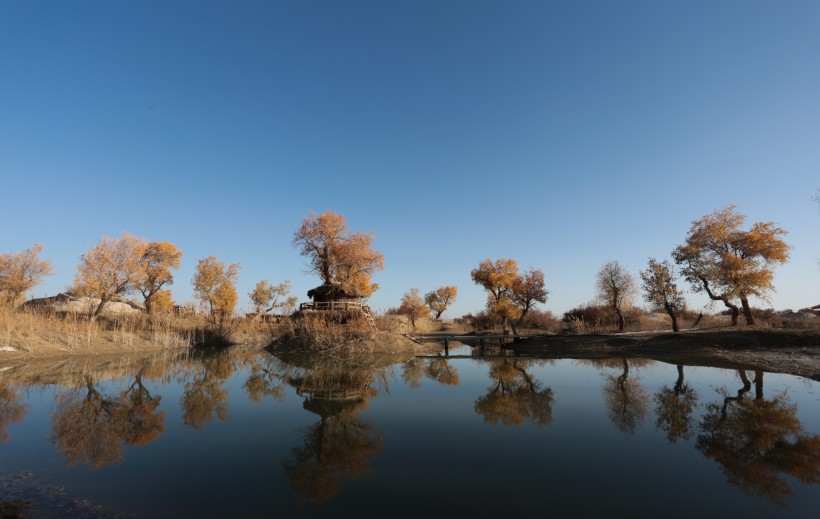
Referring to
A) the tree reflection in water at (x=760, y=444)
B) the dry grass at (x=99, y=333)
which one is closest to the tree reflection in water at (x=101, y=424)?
the tree reflection in water at (x=760, y=444)

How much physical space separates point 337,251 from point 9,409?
3222 cm

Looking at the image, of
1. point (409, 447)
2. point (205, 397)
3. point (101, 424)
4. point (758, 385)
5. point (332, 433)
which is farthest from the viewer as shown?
point (758, 385)

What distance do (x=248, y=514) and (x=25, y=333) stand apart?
1148 inches

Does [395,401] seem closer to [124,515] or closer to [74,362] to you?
[124,515]

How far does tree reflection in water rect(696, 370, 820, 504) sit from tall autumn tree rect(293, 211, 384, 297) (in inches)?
1317

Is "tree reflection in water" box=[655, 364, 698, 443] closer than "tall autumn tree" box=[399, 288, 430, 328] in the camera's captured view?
Yes

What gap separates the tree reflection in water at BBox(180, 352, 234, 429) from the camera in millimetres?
11234

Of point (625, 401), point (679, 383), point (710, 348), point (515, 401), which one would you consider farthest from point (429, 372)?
point (710, 348)

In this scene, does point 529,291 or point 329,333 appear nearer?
point 329,333

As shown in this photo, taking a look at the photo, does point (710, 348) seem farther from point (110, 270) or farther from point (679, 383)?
point (110, 270)

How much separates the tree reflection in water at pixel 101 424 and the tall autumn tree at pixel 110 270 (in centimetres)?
2744

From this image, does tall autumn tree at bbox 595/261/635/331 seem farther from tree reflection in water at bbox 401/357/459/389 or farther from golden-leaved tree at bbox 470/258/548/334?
tree reflection in water at bbox 401/357/459/389

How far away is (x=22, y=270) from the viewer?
47250mm

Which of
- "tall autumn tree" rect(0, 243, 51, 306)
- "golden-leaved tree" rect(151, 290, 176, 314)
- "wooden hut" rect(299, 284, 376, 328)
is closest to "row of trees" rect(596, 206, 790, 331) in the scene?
"wooden hut" rect(299, 284, 376, 328)
